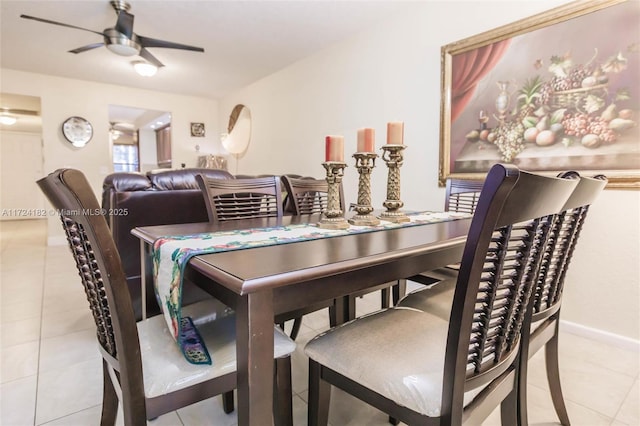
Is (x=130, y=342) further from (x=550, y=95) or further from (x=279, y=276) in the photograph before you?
(x=550, y=95)

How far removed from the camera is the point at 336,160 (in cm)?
121

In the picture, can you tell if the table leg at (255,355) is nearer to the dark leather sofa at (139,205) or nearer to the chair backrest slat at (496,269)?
the chair backrest slat at (496,269)

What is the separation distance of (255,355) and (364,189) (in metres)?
0.83

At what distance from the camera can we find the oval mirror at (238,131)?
5314mm

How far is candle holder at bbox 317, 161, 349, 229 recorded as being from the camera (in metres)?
1.20

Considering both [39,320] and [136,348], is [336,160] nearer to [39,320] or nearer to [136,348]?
[136,348]

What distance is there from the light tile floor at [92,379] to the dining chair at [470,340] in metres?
0.56

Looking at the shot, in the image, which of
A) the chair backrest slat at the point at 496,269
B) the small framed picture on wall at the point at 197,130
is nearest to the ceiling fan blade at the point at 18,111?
the small framed picture on wall at the point at 197,130

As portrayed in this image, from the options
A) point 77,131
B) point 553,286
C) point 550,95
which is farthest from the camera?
point 77,131

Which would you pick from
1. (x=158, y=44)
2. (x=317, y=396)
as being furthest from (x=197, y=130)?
(x=317, y=396)

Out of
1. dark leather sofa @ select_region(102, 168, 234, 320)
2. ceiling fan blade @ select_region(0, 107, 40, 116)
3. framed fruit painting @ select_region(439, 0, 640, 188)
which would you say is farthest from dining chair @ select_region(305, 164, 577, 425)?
ceiling fan blade @ select_region(0, 107, 40, 116)

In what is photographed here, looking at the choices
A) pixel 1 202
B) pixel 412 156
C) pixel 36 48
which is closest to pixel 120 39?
pixel 36 48

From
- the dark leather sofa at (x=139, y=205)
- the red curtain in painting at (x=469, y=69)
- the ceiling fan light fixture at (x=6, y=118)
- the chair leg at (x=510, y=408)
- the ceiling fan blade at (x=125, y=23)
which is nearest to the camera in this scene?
the chair leg at (x=510, y=408)

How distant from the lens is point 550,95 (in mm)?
2090
